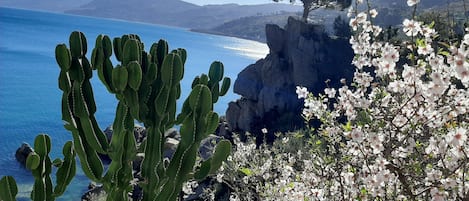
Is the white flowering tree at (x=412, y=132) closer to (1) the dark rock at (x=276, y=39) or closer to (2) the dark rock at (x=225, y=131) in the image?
(2) the dark rock at (x=225, y=131)

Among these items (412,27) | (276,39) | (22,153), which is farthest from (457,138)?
(276,39)

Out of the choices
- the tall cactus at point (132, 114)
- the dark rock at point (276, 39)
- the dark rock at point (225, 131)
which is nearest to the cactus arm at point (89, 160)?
the tall cactus at point (132, 114)

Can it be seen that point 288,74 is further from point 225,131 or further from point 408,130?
point 408,130

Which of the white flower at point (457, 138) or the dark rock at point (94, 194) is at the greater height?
the white flower at point (457, 138)

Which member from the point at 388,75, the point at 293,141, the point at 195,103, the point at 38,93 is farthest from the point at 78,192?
the point at 38,93

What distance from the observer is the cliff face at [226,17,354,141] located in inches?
825

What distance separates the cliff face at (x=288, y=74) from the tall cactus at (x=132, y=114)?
1822 cm

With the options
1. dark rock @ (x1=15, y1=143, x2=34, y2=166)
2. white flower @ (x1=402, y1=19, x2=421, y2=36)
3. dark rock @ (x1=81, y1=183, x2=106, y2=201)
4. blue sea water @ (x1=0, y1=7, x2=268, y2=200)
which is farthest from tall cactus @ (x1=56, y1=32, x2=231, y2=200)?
dark rock @ (x1=15, y1=143, x2=34, y2=166)

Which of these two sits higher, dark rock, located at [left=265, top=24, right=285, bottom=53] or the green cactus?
dark rock, located at [left=265, top=24, right=285, bottom=53]

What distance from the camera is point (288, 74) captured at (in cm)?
2158

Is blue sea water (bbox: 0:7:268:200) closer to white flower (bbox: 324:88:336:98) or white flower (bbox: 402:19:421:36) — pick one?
white flower (bbox: 324:88:336:98)

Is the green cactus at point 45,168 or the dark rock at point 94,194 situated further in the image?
the dark rock at point 94,194

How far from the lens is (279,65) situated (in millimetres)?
21797

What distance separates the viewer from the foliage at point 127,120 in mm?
1910
